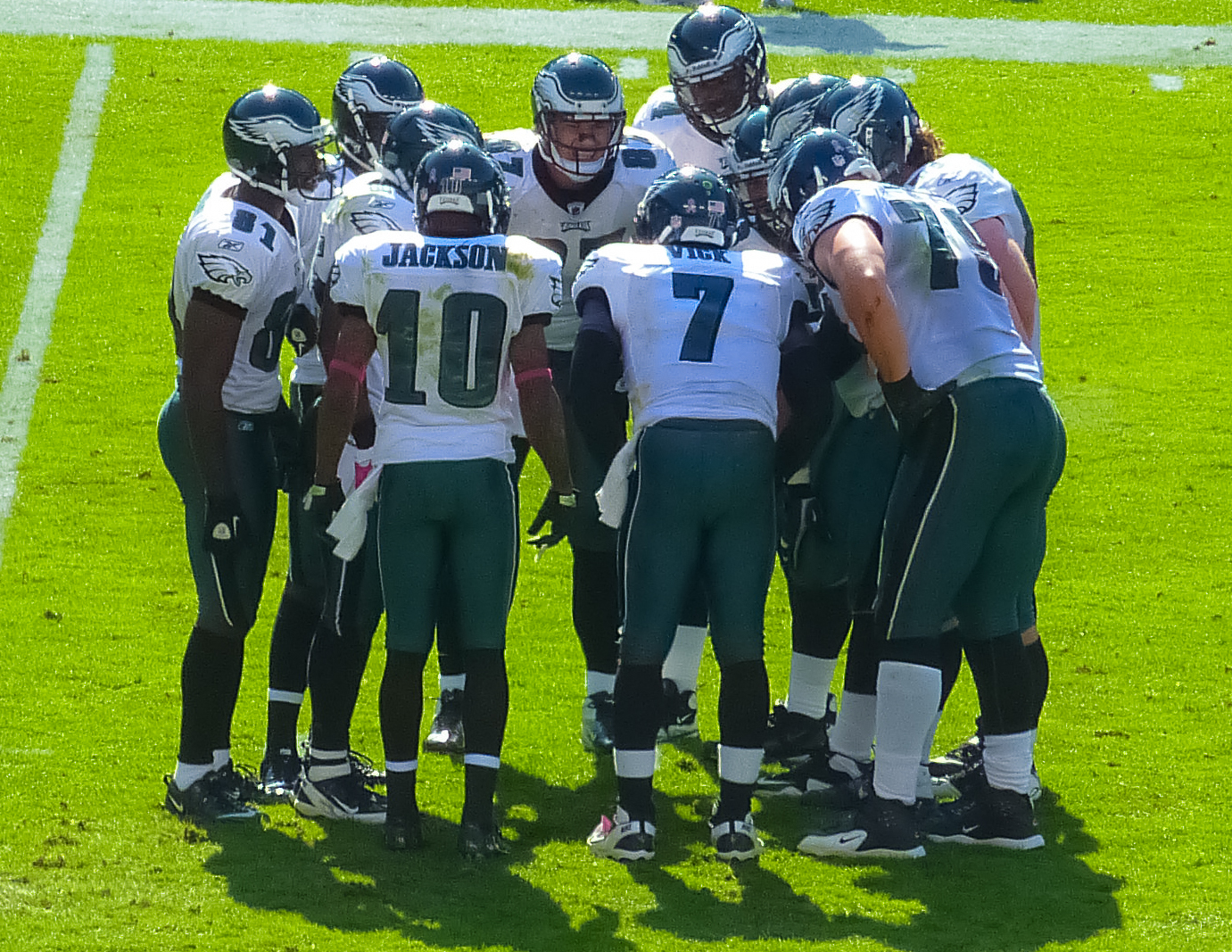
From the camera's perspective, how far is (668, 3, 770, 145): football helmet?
239 inches

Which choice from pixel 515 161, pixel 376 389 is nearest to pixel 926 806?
pixel 376 389

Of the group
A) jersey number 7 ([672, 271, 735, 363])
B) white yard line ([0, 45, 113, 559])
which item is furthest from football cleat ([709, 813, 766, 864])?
white yard line ([0, 45, 113, 559])

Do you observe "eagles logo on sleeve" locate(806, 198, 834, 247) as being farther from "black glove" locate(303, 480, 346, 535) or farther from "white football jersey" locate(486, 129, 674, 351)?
"black glove" locate(303, 480, 346, 535)

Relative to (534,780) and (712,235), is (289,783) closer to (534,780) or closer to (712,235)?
(534,780)

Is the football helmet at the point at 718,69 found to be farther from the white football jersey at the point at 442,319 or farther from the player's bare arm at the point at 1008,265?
the white football jersey at the point at 442,319

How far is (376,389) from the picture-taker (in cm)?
509

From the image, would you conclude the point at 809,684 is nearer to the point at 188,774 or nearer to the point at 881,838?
the point at 881,838

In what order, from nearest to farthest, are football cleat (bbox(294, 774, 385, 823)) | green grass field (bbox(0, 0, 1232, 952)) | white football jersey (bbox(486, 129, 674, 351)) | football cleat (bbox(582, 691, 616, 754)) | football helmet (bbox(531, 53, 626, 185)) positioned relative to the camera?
green grass field (bbox(0, 0, 1232, 952)) → football cleat (bbox(294, 774, 385, 823)) → football helmet (bbox(531, 53, 626, 185)) → football cleat (bbox(582, 691, 616, 754)) → white football jersey (bbox(486, 129, 674, 351))

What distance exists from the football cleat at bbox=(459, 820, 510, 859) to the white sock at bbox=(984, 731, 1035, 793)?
1447mm

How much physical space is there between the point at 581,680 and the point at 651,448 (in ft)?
6.58

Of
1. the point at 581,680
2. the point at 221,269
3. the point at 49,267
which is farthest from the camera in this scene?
the point at 49,267

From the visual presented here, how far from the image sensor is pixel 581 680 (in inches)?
254

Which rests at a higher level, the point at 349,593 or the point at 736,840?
the point at 349,593

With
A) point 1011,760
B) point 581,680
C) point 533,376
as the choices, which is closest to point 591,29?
point 581,680
